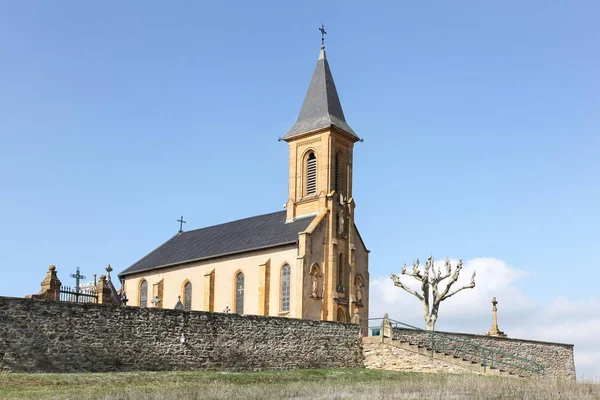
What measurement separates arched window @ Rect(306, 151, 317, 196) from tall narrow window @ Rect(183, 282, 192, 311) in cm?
1031

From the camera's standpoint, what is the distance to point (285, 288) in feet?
161

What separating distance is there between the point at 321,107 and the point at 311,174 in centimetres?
460

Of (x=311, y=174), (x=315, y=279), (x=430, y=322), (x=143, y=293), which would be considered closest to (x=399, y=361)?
(x=430, y=322)

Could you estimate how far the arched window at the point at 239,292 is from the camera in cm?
5166

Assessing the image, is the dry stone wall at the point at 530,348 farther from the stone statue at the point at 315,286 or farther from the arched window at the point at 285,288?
the arched window at the point at 285,288

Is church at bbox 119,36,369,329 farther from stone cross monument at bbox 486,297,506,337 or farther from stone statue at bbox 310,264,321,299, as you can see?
stone cross monument at bbox 486,297,506,337

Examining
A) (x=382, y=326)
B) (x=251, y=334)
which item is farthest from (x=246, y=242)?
(x=251, y=334)

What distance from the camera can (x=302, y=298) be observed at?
1875 inches

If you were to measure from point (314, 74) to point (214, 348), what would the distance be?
29.5 metres

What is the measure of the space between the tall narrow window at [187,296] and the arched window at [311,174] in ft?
33.8

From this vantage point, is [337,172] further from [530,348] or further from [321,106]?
[530,348]

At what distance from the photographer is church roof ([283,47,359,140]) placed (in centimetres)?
5366

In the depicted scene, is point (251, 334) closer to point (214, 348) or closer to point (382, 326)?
point (214, 348)

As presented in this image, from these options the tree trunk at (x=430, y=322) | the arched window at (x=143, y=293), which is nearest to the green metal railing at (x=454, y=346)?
the tree trunk at (x=430, y=322)
